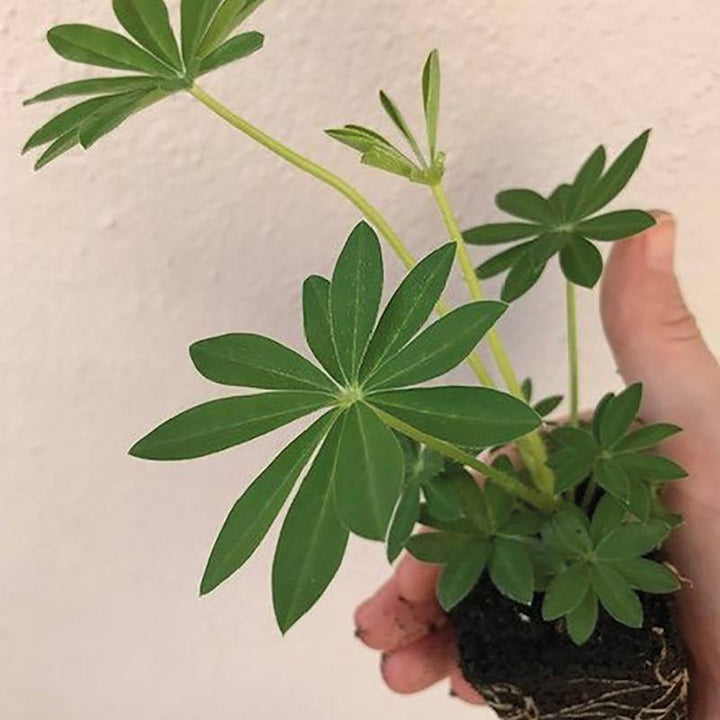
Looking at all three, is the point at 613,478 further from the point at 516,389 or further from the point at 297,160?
the point at 297,160

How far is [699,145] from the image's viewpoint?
0.90 m

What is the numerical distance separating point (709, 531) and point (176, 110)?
47cm

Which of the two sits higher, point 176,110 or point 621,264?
point 176,110

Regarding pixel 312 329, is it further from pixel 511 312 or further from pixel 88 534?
pixel 88 534

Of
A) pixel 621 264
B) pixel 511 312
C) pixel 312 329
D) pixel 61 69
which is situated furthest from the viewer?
pixel 511 312

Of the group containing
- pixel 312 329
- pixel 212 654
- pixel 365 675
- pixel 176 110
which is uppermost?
pixel 176 110

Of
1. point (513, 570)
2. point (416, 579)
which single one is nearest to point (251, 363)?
point (513, 570)

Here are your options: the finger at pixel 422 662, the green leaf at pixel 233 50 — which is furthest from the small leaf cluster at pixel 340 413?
the finger at pixel 422 662

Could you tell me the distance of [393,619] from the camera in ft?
3.01

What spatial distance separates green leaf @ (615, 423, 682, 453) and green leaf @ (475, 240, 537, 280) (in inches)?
5.6

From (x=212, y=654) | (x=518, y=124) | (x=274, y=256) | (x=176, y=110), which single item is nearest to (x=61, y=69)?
(x=176, y=110)

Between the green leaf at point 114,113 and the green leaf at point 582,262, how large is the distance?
0.30 meters

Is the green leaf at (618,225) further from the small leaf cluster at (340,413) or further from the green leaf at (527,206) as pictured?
the small leaf cluster at (340,413)

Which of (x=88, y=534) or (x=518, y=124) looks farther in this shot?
(x=88, y=534)
